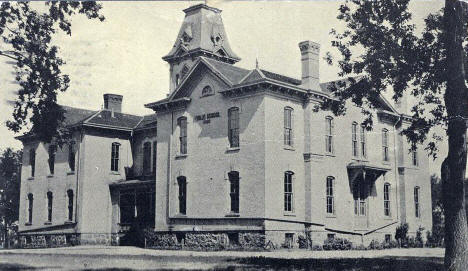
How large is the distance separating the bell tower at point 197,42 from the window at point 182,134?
1405cm

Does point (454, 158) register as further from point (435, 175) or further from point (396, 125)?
point (435, 175)

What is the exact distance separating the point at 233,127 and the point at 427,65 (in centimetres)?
1330

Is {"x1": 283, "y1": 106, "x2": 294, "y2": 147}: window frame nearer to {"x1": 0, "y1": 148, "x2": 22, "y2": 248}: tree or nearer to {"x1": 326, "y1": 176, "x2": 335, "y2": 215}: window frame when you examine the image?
{"x1": 326, "y1": 176, "x2": 335, "y2": 215}: window frame

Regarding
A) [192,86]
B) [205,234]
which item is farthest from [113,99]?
[205,234]

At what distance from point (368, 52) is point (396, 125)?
19.9m

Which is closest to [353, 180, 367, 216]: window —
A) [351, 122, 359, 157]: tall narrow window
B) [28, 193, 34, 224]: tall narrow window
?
[351, 122, 359, 157]: tall narrow window

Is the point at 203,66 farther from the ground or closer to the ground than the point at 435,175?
farther from the ground

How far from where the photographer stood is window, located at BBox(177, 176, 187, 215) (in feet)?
106

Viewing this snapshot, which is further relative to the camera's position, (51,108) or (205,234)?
(205,234)

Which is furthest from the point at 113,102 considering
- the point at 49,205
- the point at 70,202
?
the point at 49,205

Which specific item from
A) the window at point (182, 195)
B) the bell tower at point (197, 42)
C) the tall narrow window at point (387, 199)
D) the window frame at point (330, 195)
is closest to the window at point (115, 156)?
the window at point (182, 195)

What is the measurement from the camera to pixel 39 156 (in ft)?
137

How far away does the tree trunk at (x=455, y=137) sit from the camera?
16078 mm

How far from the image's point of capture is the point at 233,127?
29.8 metres
